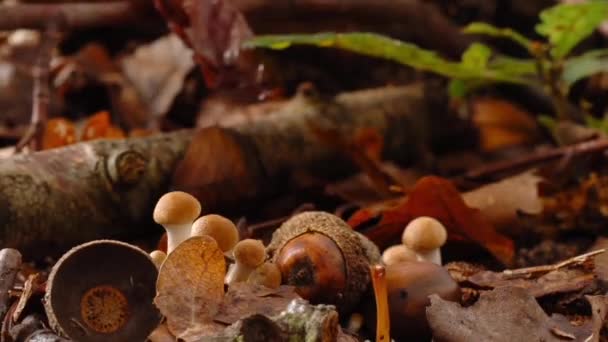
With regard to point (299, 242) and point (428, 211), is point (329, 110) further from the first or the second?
point (299, 242)

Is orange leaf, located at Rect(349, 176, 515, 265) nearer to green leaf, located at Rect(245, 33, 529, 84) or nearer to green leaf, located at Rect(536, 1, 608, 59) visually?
green leaf, located at Rect(245, 33, 529, 84)

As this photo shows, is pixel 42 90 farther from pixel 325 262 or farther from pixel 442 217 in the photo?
pixel 325 262

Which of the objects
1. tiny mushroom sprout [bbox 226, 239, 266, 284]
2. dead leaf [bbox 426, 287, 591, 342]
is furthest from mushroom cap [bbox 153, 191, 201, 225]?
dead leaf [bbox 426, 287, 591, 342]

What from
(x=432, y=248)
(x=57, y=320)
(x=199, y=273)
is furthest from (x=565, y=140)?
(x=57, y=320)

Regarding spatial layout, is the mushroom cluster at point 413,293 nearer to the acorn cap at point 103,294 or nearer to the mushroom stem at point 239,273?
the mushroom stem at point 239,273

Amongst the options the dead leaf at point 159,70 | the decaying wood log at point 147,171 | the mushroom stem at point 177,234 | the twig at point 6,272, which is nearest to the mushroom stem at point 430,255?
the mushroom stem at point 177,234
